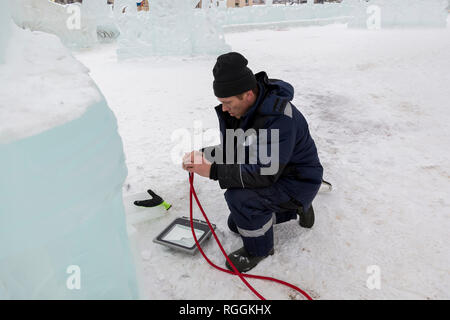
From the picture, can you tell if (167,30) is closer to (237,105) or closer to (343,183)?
(343,183)

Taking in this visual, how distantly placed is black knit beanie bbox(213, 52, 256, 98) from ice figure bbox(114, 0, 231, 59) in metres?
6.33

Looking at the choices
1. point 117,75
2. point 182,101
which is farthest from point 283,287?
point 117,75

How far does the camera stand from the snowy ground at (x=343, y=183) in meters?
1.53

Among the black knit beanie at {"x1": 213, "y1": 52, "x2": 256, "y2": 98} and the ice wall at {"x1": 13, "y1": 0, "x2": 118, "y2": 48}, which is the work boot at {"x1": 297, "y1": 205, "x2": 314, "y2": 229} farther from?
the ice wall at {"x1": 13, "y1": 0, "x2": 118, "y2": 48}

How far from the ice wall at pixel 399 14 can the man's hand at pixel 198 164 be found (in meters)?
12.9

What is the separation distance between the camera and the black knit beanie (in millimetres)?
1361

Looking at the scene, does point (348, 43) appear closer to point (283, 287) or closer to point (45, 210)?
point (283, 287)

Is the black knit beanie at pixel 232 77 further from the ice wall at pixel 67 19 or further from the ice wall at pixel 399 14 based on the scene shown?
the ice wall at pixel 399 14

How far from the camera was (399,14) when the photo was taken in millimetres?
11883

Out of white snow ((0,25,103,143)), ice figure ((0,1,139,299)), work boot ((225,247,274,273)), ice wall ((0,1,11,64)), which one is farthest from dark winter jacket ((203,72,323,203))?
ice wall ((0,1,11,64))

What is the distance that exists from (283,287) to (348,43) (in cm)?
880

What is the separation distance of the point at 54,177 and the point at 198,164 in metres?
0.76

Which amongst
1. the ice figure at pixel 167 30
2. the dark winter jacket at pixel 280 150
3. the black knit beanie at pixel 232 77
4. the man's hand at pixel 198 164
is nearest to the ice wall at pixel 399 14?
the ice figure at pixel 167 30

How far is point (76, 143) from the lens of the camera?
833mm
